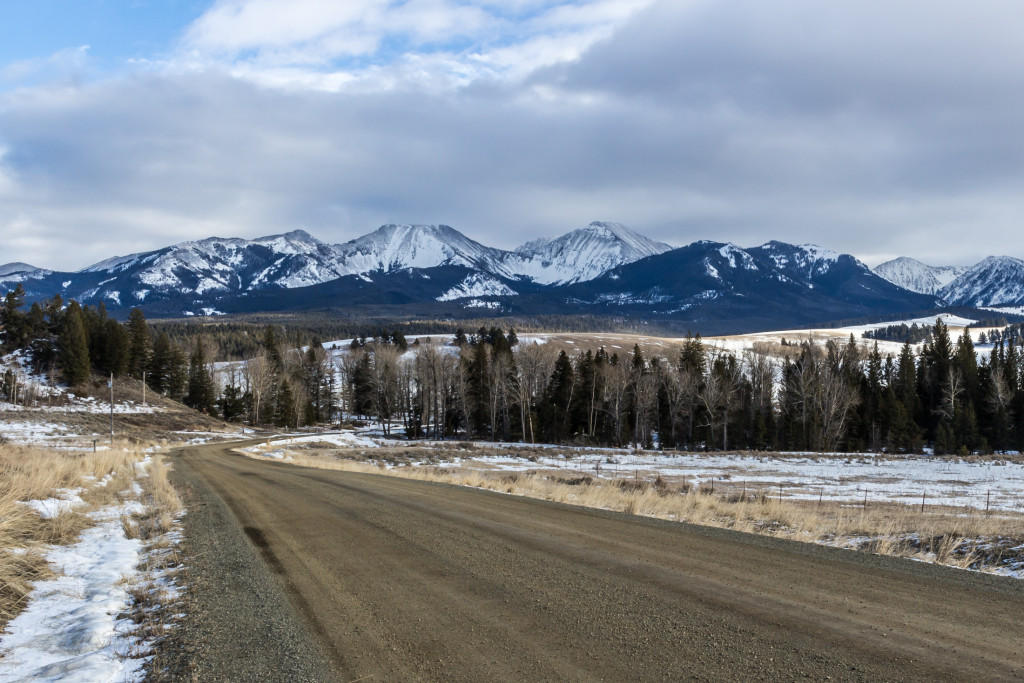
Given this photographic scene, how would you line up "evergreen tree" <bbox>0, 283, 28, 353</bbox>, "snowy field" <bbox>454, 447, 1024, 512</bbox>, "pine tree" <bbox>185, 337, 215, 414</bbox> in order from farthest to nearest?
1. "pine tree" <bbox>185, 337, 215, 414</bbox>
2. "evergreen tree" <bbox>0, 283, 28, 353</bbox>
3. "snowy field" <bbox>454, 447, 1024, 512</bbox>

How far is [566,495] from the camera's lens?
20.0 m

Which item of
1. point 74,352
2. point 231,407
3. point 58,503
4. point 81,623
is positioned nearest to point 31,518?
point 58,503

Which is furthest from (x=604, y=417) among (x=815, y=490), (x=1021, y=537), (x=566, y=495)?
(x=1021, y=537)

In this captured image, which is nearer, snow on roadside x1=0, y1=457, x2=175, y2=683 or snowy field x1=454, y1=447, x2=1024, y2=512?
snow on roadside x1=0, y1=457, x2=175, y2=683

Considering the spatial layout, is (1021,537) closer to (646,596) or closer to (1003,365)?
(646,596)

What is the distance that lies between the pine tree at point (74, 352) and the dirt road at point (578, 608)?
89.6 meters

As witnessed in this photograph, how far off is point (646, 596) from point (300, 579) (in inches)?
179

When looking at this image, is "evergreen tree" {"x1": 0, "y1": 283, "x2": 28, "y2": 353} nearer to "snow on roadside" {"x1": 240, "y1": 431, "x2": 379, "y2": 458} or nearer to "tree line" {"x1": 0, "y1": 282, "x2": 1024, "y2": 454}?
"tree line" {"x1": 0, "y1": 282, "x2": 1024, "y2": 454}

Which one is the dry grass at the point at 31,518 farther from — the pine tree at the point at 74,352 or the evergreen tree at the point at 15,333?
the evergreen tree at the point at 15,333

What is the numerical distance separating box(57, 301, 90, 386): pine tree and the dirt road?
89.6 metres

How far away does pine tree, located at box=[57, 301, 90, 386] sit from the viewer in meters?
84.2

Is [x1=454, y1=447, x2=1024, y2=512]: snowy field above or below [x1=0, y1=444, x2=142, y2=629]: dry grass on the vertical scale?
below

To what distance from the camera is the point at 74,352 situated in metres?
84.4

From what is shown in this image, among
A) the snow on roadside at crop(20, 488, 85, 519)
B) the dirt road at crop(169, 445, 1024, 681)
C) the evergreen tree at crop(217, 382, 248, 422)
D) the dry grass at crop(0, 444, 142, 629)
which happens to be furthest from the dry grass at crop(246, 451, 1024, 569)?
the evergreen tree at crop(217, 382, 248, 422)
